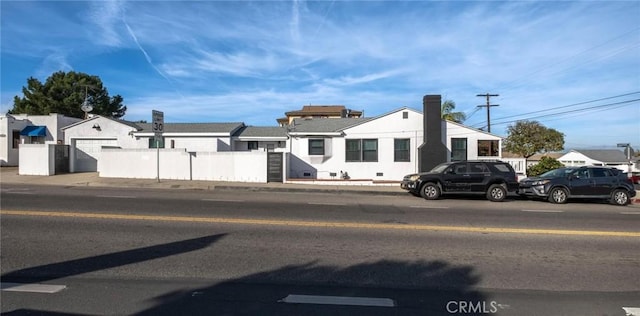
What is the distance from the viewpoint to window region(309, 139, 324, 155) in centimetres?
2717

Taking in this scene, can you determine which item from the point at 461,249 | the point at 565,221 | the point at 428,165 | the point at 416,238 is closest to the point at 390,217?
the point at 416,238

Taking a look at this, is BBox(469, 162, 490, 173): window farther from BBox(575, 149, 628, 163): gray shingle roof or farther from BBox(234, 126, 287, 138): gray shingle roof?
BBox(575, 149, 628, 163): gray shingle roof

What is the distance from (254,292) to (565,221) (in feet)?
30.3

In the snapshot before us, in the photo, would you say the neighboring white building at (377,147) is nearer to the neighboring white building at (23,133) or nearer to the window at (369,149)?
the window at (369,149)

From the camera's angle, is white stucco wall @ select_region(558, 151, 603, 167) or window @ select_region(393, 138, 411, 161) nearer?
window @ select_region(393, 138, 411, 161)

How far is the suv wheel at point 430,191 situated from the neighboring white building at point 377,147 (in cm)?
996

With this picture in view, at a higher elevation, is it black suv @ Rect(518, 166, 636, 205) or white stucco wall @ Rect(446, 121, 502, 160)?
white stucco wall @ Rect(446, 121, 502, 160)

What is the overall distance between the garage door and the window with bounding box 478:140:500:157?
2501 centimetres

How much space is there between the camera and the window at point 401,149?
27250 mm

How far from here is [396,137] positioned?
27.3m

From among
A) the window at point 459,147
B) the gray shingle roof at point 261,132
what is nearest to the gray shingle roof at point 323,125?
the gray shingle roof at point 261,132

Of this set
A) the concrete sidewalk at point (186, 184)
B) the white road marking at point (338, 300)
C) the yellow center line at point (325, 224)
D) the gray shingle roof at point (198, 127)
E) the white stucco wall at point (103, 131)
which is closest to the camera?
the white road marking at point (338, 300)

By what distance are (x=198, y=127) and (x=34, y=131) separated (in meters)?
12.2

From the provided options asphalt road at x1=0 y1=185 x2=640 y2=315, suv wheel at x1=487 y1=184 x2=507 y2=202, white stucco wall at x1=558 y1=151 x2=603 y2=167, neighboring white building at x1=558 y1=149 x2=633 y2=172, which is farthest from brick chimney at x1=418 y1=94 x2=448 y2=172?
white stucco wall at x1=558 y1=151 x2=603 y2=167
